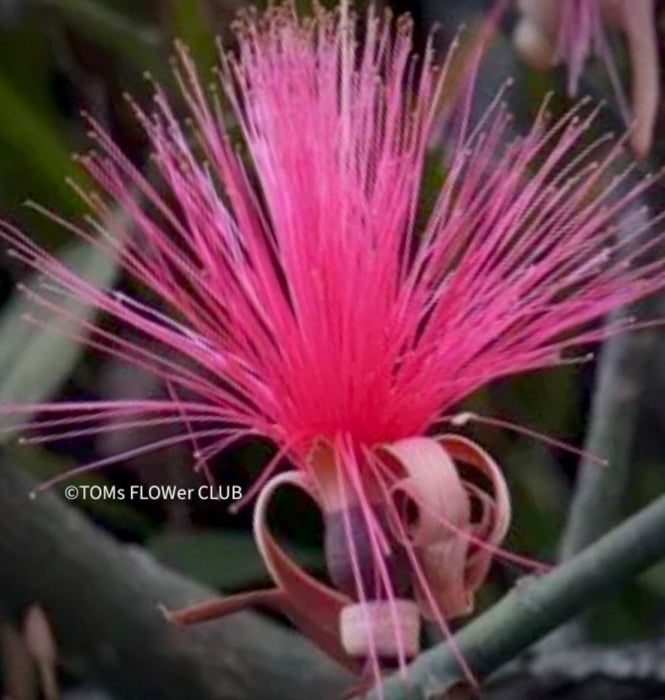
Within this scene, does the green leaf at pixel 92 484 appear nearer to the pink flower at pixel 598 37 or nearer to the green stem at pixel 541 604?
the pink flower at pixel 598 37

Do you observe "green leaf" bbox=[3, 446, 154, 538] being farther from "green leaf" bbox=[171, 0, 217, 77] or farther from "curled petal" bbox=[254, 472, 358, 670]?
"curled petal" bbox=[254, 472, 358, 670]

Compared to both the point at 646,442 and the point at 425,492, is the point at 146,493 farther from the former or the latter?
the point at 425,492

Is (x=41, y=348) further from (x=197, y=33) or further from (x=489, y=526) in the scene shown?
(x=489, y=526)

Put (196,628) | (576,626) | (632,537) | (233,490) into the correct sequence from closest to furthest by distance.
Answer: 1. (632,537)
2. (196,628)
3. (576,626)
4. (233,490)

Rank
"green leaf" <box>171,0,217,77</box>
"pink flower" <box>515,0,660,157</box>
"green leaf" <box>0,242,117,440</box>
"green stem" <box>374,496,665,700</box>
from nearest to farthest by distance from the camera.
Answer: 1. "green stem" <box>374,496,665,700</box>
2. "pink flower" <box>515,0,660,157</box>
3. "green leaf" <box>0,242,117,440</box>
4. "green leaf" <box>171,0,217,77</box>

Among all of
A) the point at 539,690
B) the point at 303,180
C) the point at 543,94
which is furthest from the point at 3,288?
the point at 303,180

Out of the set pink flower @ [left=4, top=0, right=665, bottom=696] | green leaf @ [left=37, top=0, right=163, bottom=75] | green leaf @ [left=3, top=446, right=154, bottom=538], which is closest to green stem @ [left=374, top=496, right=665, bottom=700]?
pink flower @ [left=4, top=0, right=665, bottom=696]
